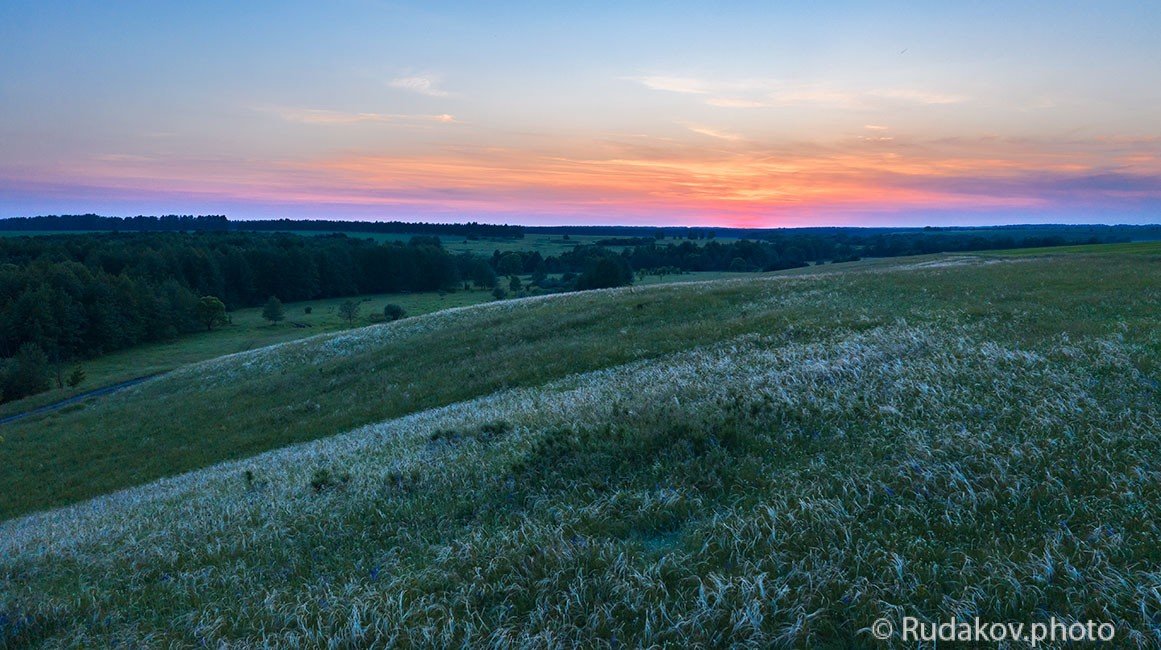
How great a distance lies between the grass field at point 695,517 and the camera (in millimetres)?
5203

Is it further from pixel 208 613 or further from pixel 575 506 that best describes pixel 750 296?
pixel 208 613

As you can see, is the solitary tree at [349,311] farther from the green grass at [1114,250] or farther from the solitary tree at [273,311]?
the green grass at [1114,250]

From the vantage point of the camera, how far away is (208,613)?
624 centimetres

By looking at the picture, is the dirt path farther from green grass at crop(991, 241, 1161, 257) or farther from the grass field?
green grass at crop(991, 241, 1161, 257)

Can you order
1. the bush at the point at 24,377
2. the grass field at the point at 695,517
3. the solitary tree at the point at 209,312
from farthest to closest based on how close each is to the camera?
1. the solitary tree at the point at 209,312
2. the bush at the point at 24,377
3. the grass field at the point at 695,517

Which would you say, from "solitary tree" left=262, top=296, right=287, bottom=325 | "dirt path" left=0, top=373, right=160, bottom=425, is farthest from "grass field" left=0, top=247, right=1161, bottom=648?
"solitary tree" left=262, top=296, right=287, bottom=325

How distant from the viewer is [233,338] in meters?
84.9

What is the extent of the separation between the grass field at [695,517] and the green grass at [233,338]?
41.6 m

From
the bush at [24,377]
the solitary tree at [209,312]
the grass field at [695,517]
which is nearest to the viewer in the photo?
the grass field at [695,517]

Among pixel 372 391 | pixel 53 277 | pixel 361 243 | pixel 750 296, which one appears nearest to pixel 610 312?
pixel 750 296

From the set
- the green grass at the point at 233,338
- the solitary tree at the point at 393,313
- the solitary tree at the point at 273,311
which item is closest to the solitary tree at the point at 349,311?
the green grass at the point at 233,338

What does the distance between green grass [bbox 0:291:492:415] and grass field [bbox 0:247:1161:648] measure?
41618mm

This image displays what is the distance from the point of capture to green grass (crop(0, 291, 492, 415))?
52.4 metres

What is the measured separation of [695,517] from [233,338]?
91798mm
